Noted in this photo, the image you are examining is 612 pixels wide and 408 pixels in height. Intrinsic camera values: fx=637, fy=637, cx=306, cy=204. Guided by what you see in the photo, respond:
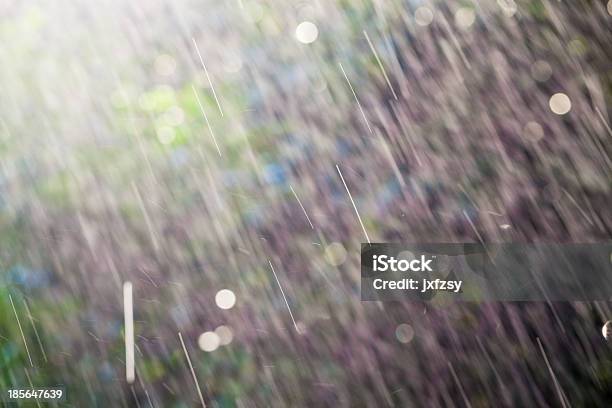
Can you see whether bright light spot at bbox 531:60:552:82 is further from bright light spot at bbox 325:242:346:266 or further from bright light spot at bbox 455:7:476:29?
bright light spot at bbox 325:242:346:266

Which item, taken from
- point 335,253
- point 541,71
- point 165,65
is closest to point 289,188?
point 335,253

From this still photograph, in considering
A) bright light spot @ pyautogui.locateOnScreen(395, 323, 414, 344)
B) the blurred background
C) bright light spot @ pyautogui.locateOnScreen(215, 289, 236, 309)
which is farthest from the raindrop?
bright light spot @ pyautogui.locateOnScreen(215, 289, 236, 309)

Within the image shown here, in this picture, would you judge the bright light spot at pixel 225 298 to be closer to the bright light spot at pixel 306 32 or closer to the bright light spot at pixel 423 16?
the bright light spot at pixel 306 32

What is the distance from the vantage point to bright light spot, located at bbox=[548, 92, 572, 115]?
1693 millimetres

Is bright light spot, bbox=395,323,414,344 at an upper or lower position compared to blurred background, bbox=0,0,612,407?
lower

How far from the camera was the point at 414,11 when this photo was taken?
1.74 m

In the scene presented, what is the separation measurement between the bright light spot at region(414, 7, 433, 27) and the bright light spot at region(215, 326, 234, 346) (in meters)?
1.00

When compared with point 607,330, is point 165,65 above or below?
above

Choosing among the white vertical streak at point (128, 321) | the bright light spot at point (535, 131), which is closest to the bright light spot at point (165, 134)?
the white vertical streak at point (128, 321)

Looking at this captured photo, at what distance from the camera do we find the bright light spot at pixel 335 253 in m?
1.76

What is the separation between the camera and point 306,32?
1.76m

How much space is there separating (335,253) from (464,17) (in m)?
0.73

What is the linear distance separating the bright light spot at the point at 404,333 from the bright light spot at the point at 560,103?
70 cm

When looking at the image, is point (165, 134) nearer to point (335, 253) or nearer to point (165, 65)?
point (165, 65)
